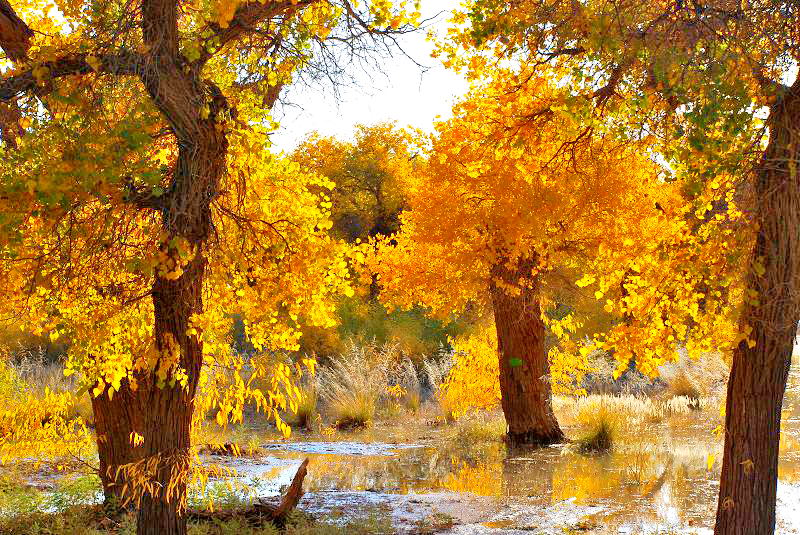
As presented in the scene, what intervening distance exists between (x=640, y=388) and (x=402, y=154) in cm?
1766

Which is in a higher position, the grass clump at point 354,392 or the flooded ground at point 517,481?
the grass clump at point 354,392

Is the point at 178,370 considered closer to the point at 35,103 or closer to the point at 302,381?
the point at 35,103

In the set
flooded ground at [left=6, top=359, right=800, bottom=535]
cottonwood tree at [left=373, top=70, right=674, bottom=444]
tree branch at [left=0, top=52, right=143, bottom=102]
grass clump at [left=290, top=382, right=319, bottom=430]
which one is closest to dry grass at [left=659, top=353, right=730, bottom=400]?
flooded ground at [left=6, top=359, right=800, bottom=535]

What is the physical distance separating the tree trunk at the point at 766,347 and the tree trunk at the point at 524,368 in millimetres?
7635

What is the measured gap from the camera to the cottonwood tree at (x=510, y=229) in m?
11.7

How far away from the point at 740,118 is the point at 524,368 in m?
9.63

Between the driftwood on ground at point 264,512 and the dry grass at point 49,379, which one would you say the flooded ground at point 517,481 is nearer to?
the driftwood on ground at point 264,512

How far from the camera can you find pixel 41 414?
30.9 ft

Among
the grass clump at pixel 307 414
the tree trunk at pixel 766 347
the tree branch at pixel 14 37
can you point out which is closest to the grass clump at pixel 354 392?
the grass clump at pixel 307 414

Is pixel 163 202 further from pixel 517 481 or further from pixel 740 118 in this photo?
pixel 517 481

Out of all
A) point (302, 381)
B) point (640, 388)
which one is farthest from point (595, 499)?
point (640, 388)

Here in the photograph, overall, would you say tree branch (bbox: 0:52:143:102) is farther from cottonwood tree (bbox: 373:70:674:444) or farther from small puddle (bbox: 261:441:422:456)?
small puddle (bbox: 261:441:422:456)

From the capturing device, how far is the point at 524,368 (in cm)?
1492

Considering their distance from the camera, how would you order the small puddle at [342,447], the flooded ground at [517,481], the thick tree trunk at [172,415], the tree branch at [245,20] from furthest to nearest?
1. the small puddle at [342,447]
2. the flooded ground at [517,481]
3. the thick tree trunk at [172,415]
4. the tree branch at [245,20]
